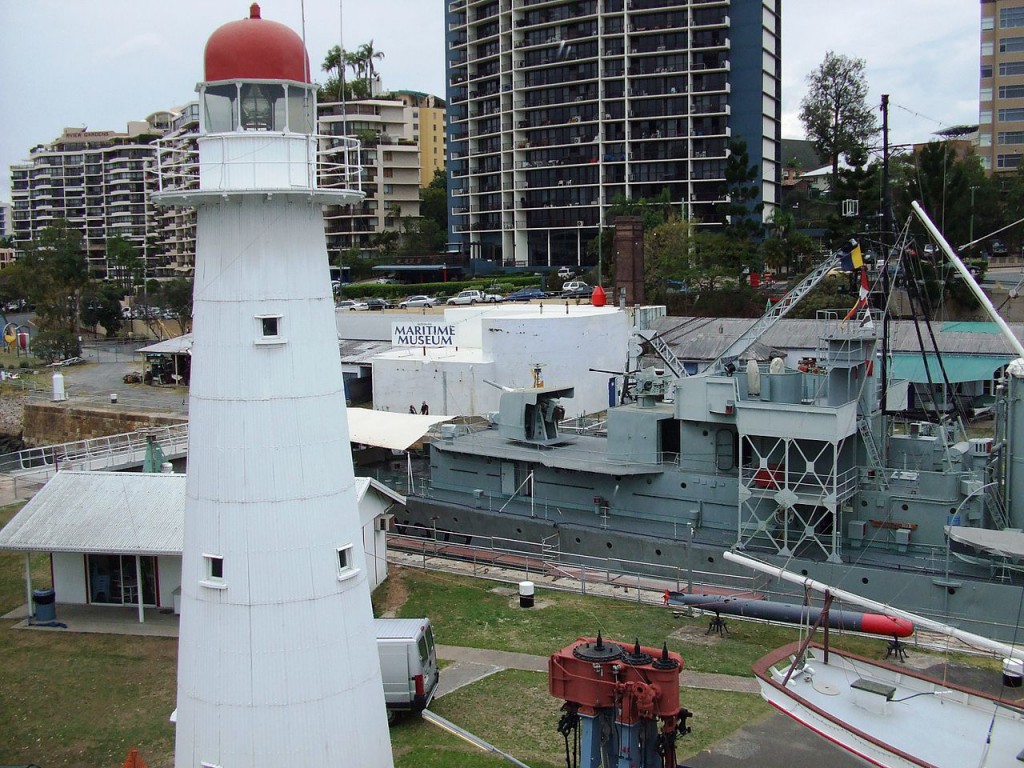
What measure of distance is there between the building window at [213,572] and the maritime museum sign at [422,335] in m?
36.8

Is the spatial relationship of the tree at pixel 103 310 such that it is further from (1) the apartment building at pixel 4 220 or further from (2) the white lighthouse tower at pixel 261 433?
(1) the apartment building at pixel 4 220

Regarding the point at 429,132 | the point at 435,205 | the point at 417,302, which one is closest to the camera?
the point at 417,302

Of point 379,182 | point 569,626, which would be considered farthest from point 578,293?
point 569,626

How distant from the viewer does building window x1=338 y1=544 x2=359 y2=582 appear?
10453mm

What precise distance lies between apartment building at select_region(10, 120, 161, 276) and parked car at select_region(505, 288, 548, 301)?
7179 centimetres

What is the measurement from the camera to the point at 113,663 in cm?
1814

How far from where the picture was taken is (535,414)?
28.1 metres

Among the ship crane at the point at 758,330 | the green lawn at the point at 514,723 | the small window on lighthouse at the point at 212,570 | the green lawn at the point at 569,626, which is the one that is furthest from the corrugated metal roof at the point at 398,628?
the ship crane at the point at 758,330

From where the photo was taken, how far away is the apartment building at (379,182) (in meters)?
95.9

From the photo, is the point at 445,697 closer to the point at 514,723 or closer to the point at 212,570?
the point at 514,723

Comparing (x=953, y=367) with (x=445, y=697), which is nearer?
(x=445, y=697)

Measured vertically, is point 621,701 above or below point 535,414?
below

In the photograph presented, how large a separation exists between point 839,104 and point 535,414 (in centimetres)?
5367

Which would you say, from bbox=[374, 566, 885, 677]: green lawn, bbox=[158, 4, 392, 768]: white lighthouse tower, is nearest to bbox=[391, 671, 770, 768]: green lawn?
bbox=[374, 566, 885, 677]: green lawn
